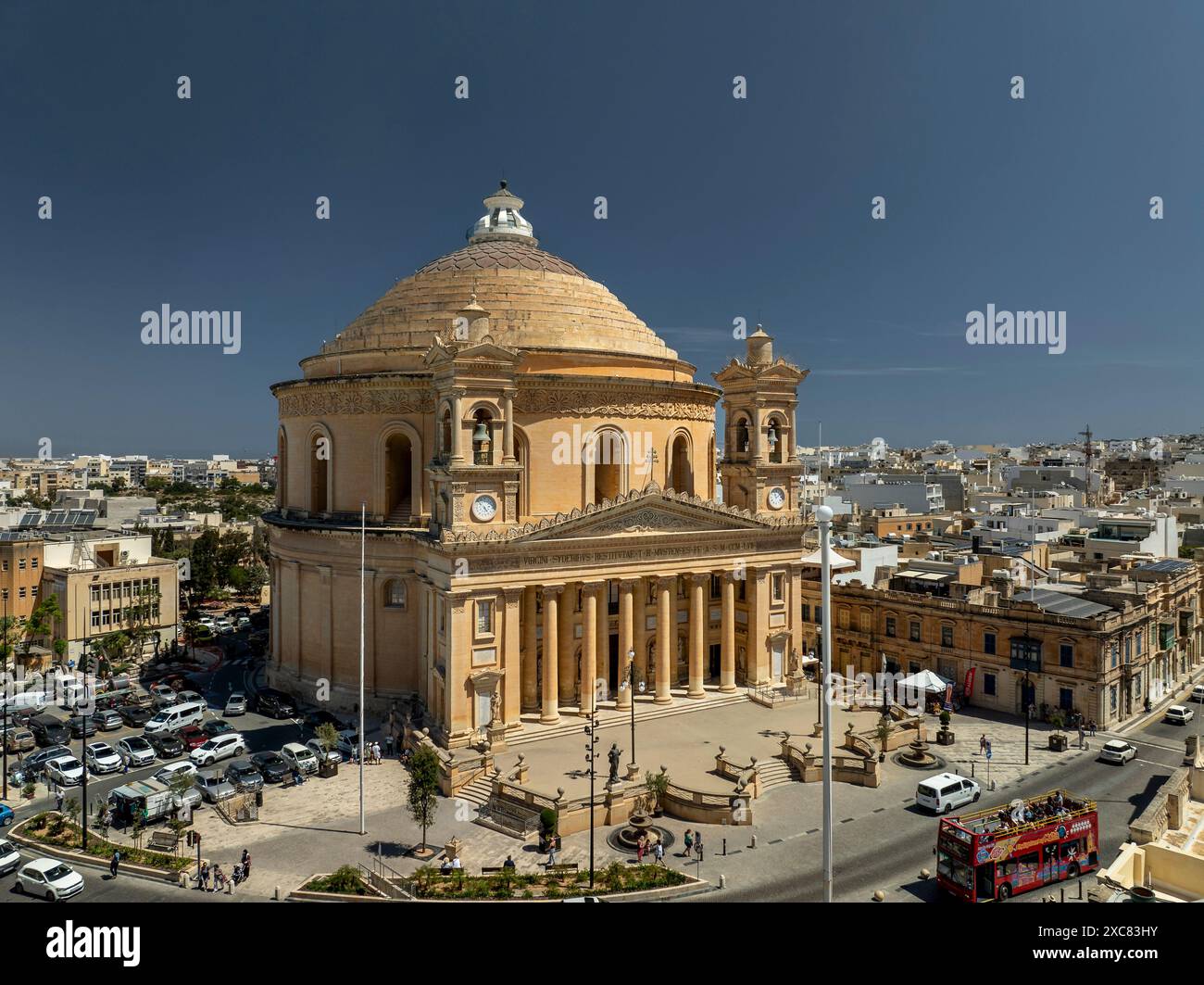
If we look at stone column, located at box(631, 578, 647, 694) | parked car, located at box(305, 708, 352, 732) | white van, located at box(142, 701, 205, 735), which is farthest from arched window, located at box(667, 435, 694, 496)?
white van, located at box(142, 701, 205, 735)

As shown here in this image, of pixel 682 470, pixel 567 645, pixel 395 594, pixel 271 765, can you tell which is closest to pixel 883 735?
pixel 567 645

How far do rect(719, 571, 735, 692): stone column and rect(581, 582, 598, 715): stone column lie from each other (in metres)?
8.61

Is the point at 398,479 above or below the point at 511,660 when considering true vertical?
above

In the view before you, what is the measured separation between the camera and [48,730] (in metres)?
42.5

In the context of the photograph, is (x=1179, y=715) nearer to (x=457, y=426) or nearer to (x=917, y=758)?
(x=917, y=758)

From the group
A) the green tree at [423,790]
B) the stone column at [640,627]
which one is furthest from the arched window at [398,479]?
the green tree at [423,790]

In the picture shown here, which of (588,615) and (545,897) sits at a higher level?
(588,615)

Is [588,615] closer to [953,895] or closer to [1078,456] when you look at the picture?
[953,895]

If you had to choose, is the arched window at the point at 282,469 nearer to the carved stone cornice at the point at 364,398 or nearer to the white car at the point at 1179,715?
the carved stone cornice at the point at 364,398

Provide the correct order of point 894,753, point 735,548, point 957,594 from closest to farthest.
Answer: point 894,753, point 735,548, point 957,594

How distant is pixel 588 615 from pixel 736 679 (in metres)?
11.8

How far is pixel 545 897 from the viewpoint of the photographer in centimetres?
2456

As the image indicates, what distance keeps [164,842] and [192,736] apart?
523 inches
